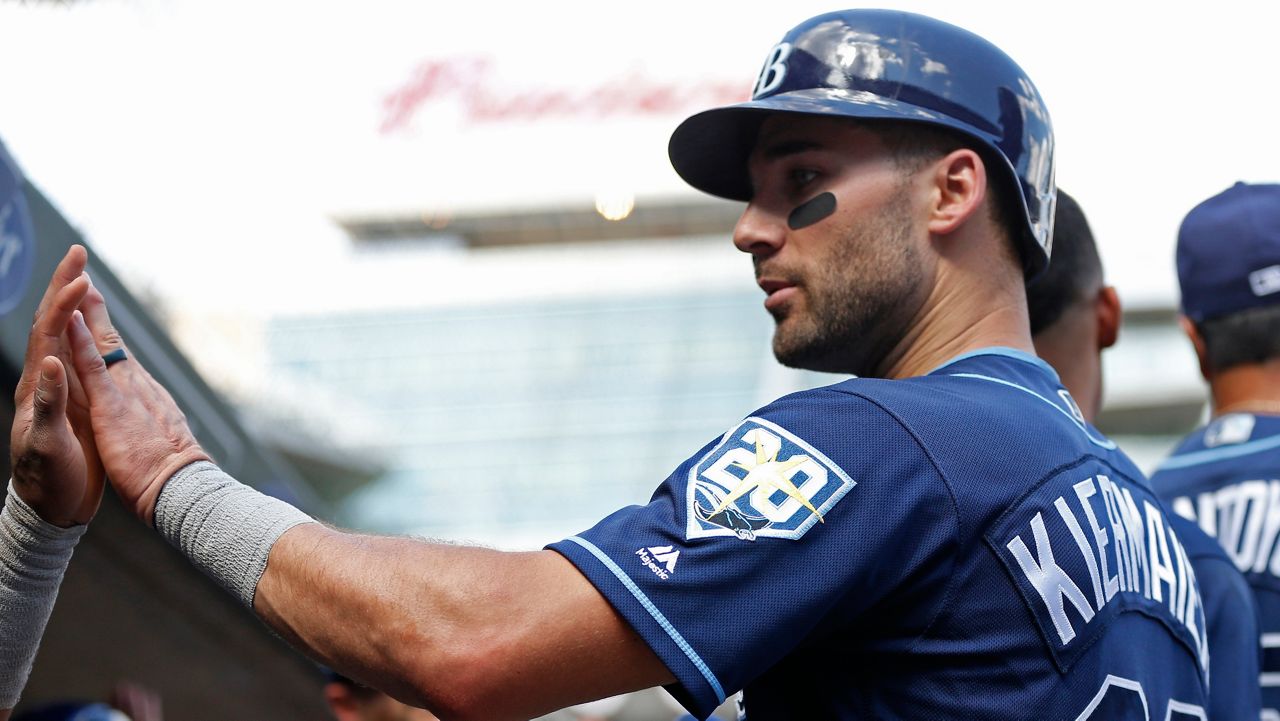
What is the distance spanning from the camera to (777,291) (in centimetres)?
229

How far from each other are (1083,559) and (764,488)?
Answer: 0.51 m

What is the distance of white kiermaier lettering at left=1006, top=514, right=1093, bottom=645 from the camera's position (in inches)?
72.1

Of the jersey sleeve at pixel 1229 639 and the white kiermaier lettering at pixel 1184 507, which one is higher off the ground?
the jersey sleeve at pixel 1229 639

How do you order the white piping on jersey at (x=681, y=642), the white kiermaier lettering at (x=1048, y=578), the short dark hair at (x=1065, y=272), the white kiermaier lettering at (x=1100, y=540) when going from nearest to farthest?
the white piping on jersey at (x=681, y=642) → the white kiermaier lettering at (x=1048, y=578) → the white kiermaier lettering at (x=1100, y=540) → the short dark hair at (x=1065, y=272)

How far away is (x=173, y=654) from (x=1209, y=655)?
4672 mm

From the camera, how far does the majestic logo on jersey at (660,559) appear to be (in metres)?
1.71

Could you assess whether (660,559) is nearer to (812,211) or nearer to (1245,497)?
(812,211)

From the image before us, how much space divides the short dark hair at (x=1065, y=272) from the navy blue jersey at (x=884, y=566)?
125 centimetres

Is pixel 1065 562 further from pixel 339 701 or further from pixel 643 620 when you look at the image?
pixel 339 701

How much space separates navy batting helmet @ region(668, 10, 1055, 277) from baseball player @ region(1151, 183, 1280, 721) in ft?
3.61

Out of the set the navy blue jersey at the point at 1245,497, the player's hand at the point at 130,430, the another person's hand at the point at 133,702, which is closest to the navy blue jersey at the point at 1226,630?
the navy blue jersey at the point at 1245,497

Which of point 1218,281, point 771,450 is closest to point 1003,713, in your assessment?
point 771,450

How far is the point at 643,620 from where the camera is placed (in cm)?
169

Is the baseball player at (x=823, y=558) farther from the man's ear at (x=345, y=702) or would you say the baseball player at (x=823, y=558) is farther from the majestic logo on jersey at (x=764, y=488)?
the man's ear at (x=345, y=702)
